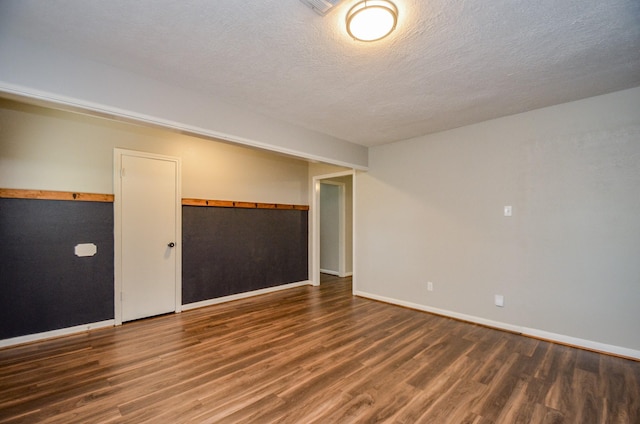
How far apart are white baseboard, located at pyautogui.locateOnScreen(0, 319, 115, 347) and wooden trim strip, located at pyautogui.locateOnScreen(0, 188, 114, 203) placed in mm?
1433

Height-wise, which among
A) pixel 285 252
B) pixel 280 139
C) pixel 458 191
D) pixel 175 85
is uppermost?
pixel 175 85

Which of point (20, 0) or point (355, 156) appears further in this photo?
point (355, 156)

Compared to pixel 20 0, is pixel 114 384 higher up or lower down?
lower down

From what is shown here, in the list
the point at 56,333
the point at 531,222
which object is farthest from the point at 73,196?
the point at 531,222

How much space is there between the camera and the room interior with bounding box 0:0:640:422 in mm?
1907

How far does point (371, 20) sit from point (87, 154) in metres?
3.49

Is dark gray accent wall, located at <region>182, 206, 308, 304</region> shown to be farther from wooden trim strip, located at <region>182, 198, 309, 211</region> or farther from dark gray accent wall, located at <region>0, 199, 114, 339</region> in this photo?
dark gray accent wall, located at <region>0, 199, 114, 339</region>

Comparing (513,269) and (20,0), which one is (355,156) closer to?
(513,269)

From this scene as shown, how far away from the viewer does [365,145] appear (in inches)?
188

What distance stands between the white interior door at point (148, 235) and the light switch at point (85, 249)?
0.87 feet

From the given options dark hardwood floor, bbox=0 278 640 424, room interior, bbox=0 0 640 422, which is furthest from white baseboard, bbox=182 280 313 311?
dark hardwood floor, bbox=0 278 640 424

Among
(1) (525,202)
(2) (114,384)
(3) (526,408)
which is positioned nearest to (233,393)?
(2) (114,384)

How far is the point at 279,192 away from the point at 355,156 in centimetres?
160

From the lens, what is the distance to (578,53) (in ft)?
6.99
